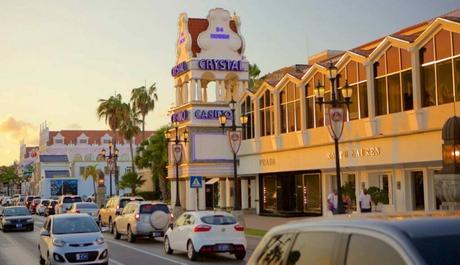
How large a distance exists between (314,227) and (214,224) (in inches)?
650

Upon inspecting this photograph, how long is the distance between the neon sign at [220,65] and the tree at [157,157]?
22.4 metres

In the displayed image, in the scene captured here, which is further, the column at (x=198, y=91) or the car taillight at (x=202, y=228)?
the column at (x=198, y=91)

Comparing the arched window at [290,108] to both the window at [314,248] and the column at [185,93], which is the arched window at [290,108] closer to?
the column at [185,93]

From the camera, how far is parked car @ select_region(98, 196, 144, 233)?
35156 millimetres

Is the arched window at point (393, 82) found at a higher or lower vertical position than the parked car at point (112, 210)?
higher

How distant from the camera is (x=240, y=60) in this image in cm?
5681

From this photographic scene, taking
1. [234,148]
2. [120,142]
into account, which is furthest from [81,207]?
[120,142]

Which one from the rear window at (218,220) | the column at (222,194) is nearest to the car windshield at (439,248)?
the rear window at (218,220)

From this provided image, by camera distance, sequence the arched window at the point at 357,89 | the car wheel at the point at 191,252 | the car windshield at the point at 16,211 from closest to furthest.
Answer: the car wheel at the point at 191,252 < the arched window at the point at 357,89 < the car windshield at the point at 16,211

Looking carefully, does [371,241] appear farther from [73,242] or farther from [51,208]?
[51,208]

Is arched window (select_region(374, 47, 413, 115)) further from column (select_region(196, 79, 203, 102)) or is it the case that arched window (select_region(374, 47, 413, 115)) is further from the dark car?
the dark car

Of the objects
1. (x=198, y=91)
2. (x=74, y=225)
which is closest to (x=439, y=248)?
(x=74, y=225)

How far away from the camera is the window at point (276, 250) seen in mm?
4998

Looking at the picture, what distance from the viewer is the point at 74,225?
1862cm
